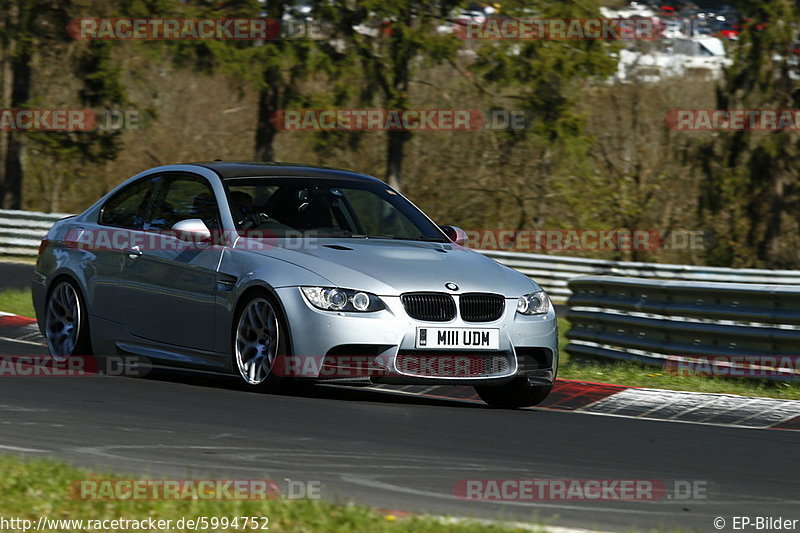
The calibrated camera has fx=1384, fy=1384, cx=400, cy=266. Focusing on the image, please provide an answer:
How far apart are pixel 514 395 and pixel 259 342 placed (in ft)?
5.94

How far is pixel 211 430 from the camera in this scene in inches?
289

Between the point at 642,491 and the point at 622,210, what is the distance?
2538cm

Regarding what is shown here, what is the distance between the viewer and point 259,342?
344 inches

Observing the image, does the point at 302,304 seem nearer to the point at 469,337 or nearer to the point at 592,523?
the point at 469,337

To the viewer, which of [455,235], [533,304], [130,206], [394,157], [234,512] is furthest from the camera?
[394,157]

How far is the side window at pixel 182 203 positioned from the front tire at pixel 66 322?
0.86 metres

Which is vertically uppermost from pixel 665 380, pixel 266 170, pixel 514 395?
pixel 266 170

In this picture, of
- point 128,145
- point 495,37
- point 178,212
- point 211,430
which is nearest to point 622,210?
point 495,37

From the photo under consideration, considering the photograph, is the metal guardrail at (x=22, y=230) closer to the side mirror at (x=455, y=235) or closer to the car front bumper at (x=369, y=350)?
the side mirror at (x=455, y=235)

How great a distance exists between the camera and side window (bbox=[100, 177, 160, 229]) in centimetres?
1016

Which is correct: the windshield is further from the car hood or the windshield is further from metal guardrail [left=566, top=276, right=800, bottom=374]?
metal guardrail [left=566, top=276, right=800, bottom=374]

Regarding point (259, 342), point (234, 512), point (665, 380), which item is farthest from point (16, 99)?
point (234, 512)

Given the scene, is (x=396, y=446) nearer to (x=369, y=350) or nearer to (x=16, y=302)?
(x=369, y=350)

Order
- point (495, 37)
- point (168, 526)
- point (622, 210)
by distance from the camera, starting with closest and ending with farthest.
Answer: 1. point (168, 526)
2. point (495, 37)
3. point (622, 210)
